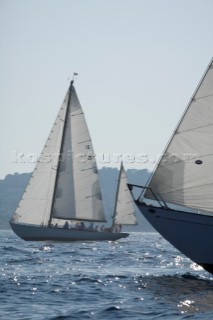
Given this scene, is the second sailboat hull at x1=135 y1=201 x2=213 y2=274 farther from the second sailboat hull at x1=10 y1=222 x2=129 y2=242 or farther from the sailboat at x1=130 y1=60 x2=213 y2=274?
the second sailboat hull at x1=10 y1=222 x2=129 y2=242

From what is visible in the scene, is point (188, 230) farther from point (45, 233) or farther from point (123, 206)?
point (123, 206)

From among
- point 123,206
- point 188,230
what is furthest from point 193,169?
point 123,206

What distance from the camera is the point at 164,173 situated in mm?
27234

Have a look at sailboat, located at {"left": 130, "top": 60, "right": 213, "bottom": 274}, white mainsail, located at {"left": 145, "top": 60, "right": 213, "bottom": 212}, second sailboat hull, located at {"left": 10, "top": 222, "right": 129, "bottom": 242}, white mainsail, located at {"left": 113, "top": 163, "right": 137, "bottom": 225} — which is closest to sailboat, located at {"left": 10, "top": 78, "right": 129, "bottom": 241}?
second sailboat hull, located at {"left": 10, "top": 222, "right": 129, "bottom": 242}

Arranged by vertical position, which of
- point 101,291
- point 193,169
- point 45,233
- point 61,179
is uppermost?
point 61,179

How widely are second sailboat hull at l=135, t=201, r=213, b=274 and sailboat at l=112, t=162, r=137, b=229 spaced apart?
52.9 m

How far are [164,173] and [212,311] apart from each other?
788 centimetres

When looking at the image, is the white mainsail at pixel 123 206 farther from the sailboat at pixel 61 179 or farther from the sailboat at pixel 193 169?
the sailboat at pixel 193 169

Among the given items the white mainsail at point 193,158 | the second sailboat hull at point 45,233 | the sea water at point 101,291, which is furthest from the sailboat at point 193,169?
the second sailboat hull at point 45,233

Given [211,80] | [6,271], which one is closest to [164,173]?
[211,80]

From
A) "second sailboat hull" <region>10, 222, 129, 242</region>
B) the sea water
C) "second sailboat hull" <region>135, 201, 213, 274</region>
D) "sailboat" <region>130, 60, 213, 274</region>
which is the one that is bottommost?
the sea water

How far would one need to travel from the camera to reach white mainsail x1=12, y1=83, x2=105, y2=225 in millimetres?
64000

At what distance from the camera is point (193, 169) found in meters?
26.9

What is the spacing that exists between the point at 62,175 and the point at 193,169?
38.5m
